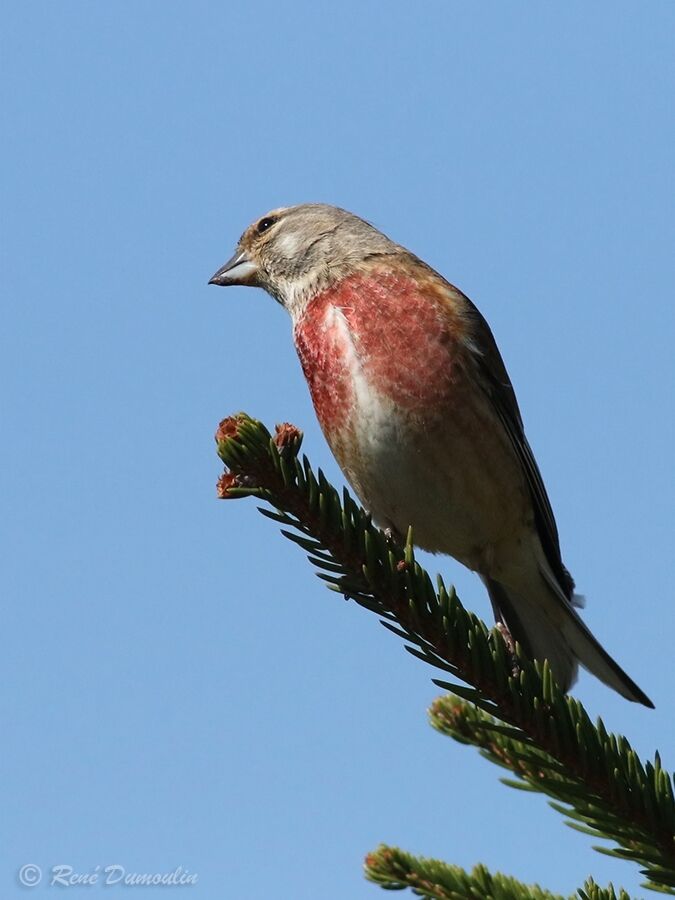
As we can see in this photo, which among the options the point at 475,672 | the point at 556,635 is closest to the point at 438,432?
the point at 556,635

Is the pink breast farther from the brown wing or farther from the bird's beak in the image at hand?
the bird's beak

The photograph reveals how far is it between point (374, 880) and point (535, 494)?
2731mm

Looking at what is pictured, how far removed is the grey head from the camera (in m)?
5.67

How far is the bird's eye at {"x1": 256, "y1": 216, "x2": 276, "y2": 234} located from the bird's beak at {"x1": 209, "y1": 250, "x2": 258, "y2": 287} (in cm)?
15

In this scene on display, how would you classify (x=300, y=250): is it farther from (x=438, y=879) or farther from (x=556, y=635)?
(x=438, y=879)

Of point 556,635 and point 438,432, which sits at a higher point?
point 438,432

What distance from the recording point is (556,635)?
16.0 feet

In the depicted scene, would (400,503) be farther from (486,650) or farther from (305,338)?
(486,650)

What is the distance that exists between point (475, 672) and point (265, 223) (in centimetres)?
409

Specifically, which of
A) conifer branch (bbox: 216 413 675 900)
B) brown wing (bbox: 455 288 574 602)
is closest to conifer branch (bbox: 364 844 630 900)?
conifer branch (bbox: 216 413 675 900)

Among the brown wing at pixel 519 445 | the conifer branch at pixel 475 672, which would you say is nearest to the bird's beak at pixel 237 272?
the brown wing at pixel 519 445

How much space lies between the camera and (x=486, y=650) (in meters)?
2.93

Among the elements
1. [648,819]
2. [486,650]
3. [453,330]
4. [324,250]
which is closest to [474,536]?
[453,330]

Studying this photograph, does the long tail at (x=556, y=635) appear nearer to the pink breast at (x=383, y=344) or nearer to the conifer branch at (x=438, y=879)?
the pink breast at (x=383, y=344)
